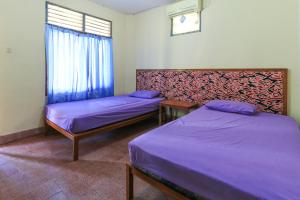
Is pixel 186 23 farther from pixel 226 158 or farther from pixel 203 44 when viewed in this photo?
pixel 226 158

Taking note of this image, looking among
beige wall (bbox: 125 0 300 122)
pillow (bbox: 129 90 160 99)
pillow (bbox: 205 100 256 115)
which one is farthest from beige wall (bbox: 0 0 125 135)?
pillow (bbox: 205 100 256 115)

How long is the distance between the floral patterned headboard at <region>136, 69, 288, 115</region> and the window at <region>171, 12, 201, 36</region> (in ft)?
2.74

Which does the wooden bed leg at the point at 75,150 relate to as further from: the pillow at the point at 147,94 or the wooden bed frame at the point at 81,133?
the pillow at the point at 147,94

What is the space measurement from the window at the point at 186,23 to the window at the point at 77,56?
155cm

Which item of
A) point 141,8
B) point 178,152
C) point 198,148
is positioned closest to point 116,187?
point 178,152

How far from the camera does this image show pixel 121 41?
446 centimetres

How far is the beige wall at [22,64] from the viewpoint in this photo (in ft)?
8.65

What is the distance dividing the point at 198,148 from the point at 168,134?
1.24 feet

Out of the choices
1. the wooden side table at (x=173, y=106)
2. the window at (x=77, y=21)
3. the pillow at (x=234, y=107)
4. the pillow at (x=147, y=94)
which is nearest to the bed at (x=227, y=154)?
the pillow at (x=234, y=107)

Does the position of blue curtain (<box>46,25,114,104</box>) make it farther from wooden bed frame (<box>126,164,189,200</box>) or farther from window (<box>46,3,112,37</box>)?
wooden bed frame (<box>126,164,189,200</box>)

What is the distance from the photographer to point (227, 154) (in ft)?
4.21

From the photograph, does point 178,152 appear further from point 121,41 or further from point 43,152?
point 121,41

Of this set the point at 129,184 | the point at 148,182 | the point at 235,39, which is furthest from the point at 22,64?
the point at 235,39

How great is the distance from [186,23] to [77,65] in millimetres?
2374
